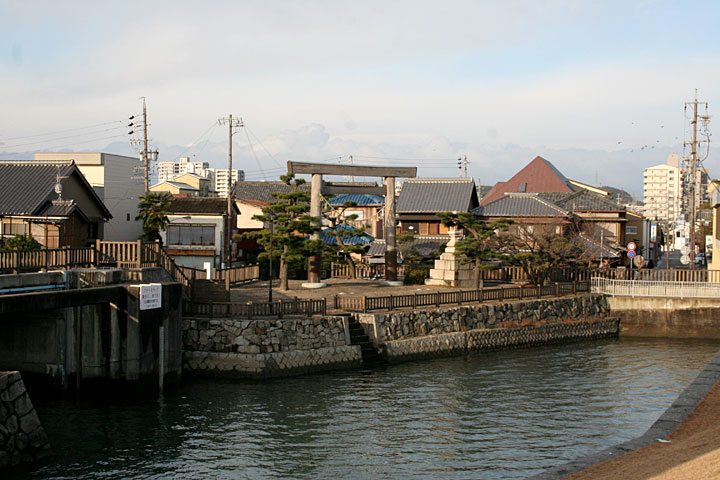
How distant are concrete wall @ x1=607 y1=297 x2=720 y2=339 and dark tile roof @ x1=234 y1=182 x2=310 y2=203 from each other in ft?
137

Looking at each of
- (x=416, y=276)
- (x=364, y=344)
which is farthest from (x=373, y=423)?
(x=416, y=276)

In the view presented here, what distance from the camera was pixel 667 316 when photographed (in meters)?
38.9

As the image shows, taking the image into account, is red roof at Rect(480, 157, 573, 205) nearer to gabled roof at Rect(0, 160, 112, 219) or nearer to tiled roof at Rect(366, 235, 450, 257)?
tiled roof at Rect(366, 235, 450, 257)

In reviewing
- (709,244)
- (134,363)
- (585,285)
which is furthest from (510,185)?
(134,363)

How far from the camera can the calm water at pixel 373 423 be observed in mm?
18156

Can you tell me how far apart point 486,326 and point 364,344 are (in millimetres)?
7367

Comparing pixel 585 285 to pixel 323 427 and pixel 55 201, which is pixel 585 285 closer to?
pixel 323 427

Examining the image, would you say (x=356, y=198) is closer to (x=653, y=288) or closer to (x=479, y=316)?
(x=653, y=288)

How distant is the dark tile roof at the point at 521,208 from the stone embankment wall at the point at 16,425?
1628 inches

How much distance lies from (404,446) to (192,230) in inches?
1341

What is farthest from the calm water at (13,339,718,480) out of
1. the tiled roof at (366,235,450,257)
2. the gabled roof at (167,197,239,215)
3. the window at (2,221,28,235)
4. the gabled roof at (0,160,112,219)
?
the gabled roof at (167,197,239,215)

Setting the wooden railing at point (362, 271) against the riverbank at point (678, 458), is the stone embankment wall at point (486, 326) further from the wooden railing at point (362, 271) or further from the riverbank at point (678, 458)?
the riverbank at point (678, 458)

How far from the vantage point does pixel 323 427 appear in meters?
21.6

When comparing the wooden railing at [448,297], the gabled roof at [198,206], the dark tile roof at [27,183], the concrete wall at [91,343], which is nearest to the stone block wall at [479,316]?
the wooden railing at [448,297]
